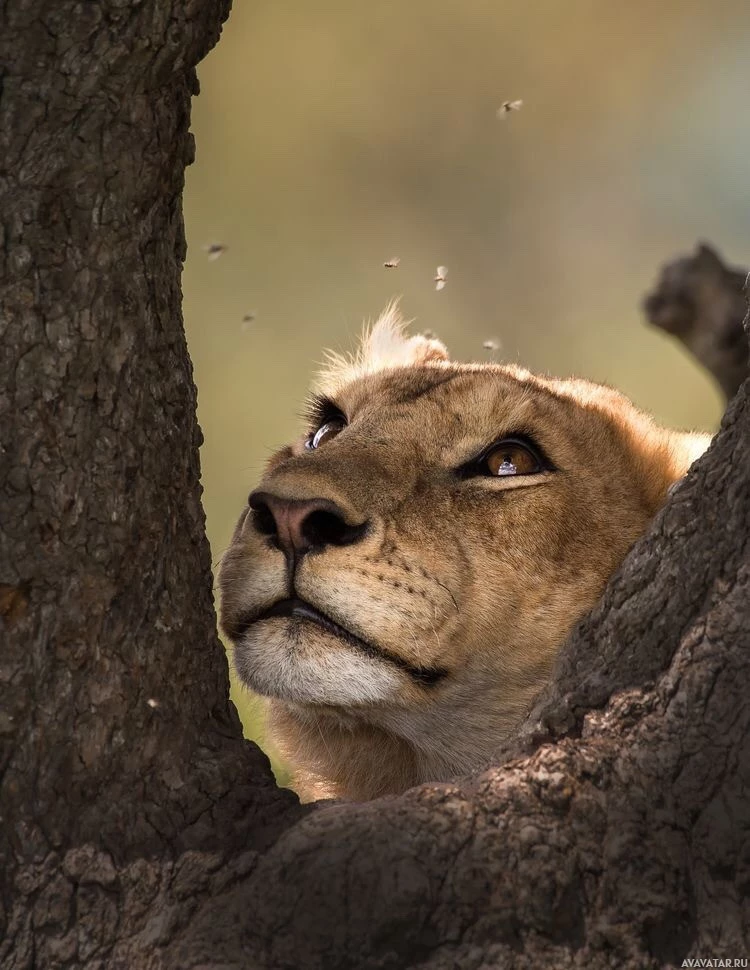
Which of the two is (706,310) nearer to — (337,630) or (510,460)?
A: (510,460)

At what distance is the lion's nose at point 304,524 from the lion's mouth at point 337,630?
0.47 ft

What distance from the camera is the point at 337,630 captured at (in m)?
4.21

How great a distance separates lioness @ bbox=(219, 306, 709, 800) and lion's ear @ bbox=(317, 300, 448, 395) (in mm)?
835

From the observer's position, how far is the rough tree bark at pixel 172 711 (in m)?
3.14

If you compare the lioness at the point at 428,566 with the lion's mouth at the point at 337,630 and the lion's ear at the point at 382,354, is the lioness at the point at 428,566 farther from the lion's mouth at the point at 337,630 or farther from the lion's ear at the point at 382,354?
the lion's ear at the point at 382,354

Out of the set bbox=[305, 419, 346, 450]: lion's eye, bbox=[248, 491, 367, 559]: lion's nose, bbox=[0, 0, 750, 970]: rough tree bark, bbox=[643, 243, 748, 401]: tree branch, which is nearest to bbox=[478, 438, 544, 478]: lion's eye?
bbox=[248, 491, 367, 559]: lion's nose

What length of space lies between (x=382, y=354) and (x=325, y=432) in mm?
720

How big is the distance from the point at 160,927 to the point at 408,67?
16.8m

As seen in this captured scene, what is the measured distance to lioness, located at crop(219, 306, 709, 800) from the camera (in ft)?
13.9

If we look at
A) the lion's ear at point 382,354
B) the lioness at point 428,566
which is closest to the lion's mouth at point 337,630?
the lioness at point 428,566

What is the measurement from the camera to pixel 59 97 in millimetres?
3295

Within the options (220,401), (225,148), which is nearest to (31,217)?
(220,401)

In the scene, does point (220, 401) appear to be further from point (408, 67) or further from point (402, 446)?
point (402, 446)

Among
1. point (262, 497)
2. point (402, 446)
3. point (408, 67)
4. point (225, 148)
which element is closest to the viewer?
point (262, 497)
